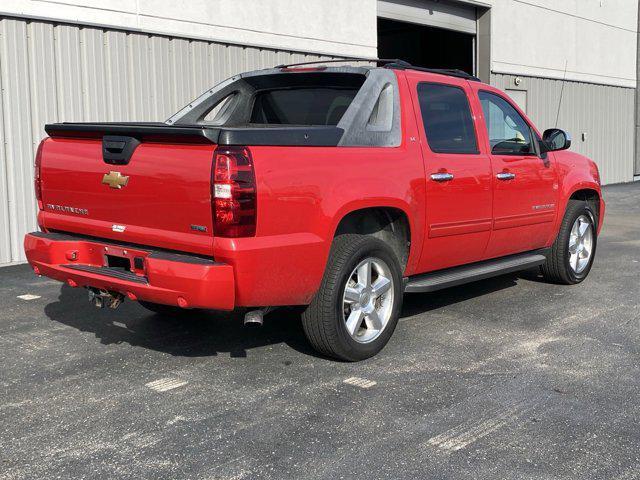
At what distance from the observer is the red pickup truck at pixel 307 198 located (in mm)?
4234

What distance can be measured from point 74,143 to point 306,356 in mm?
2008

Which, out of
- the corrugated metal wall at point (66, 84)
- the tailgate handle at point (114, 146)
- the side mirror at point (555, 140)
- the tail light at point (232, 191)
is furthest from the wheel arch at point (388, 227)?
the corrugated metal wall at point (66, 84)

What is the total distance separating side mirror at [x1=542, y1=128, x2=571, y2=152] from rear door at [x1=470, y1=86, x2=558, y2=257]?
3.0 inches

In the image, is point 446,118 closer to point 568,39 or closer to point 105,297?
point 105,297

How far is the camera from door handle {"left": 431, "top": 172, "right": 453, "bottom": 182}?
215 inches

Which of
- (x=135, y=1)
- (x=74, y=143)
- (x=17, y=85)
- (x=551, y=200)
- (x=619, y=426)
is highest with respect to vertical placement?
(x=135, y=1)

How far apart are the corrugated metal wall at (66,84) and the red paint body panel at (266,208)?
406cm

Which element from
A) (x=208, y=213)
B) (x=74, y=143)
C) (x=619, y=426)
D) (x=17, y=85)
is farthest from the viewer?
(x=17, y=85)

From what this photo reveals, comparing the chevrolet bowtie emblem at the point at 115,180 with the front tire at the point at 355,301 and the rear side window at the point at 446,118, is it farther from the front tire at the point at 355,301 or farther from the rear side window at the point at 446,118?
the rear side window at the point at 446,118

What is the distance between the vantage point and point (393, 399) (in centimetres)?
434

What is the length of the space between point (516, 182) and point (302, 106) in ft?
6.13

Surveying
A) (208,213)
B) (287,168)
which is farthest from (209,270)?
(287,168)

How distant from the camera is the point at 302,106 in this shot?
5.91m

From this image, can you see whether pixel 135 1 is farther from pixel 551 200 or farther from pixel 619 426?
pixel 619 426
